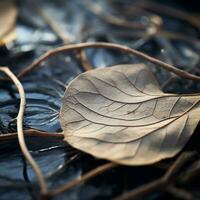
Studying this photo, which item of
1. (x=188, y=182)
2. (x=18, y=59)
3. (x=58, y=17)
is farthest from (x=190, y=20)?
(x=188, y=182)

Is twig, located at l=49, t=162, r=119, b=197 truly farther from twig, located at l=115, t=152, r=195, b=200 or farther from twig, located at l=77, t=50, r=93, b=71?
twig, located at l=77, t=50, r=93, b=71

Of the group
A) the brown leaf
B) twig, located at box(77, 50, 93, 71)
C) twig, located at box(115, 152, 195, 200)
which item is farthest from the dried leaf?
the brown leaf

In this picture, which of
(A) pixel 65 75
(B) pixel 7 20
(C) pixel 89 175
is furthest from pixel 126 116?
(B) pixel 7 20

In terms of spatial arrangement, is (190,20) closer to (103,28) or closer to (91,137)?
(103,28)

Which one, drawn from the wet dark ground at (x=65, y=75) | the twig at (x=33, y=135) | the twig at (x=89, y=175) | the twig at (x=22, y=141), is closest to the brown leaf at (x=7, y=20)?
the wet dark ground at (x=65, y=75)

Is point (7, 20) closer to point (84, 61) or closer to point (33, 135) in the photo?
point (84, 61)

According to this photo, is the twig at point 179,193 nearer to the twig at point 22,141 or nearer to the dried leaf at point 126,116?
the dried leaf at point 126,116
